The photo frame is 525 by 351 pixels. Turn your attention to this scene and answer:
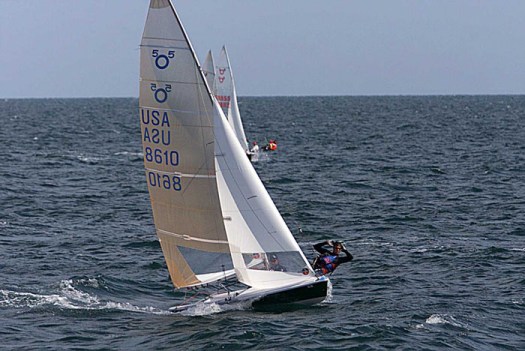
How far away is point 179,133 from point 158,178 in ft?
4.91

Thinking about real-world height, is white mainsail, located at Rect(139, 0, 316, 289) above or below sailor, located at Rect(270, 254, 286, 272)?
above

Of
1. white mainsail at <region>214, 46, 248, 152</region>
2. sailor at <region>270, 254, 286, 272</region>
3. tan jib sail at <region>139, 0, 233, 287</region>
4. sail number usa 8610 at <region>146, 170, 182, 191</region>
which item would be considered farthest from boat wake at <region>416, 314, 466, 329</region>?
white mainsail at <region>214, 46, 248, 152</region>

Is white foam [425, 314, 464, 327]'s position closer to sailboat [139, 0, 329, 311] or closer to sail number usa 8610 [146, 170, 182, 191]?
sailboat [139, 0, 329, 311]

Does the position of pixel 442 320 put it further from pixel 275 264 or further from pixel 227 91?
pixel 227 91

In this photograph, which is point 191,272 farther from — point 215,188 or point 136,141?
point 136,141

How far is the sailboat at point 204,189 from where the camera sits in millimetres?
23562

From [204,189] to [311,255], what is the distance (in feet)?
30.0

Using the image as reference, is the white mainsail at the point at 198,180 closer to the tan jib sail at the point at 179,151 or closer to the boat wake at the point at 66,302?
the tan jib sail at the point at 179,151

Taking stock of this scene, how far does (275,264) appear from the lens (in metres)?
24.7

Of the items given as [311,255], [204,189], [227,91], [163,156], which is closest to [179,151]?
[163,156]

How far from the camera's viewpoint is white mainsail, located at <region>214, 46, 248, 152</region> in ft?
207

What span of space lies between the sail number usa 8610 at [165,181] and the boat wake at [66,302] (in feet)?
12.0

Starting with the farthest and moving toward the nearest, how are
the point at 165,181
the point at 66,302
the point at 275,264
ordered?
the point at 66,302 < the point at 275,264 < the point at 165,181

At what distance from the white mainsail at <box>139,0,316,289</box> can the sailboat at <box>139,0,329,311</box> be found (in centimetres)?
3
